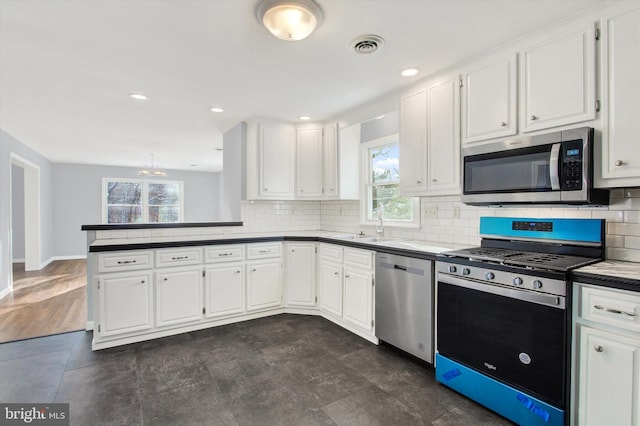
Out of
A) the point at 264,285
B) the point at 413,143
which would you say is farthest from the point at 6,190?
the point at 413,143

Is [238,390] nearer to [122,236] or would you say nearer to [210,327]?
[210,327]

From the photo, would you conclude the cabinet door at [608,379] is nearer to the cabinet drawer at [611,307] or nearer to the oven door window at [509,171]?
the cabinet drawer at [611,307]

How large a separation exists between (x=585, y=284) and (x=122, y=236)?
3.66m

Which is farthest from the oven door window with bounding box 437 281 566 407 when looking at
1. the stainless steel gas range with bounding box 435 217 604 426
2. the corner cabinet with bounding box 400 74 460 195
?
the corner cabinet with bounding box 400 74 460 195

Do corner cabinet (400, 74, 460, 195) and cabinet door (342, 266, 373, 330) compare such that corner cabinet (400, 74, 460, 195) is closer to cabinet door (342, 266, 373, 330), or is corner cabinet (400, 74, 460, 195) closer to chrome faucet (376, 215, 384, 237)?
chrome faucet (376, 215, 384, 237)

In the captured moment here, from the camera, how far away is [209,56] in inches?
94.7

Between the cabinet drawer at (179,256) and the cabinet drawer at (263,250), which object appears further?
the cabinet drawer at (263,250)

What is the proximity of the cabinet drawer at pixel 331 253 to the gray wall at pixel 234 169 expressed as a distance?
123 cm

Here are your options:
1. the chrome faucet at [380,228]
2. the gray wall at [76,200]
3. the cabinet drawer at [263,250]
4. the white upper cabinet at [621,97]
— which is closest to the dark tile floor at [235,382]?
the cabinet drawer at [263,250]

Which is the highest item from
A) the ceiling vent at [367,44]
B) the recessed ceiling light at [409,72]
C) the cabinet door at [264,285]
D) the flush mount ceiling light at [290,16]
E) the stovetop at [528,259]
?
the recessed ceiling light at [409,72]

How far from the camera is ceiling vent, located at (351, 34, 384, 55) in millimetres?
2142

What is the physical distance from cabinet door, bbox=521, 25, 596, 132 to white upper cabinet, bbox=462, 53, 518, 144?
77 mm

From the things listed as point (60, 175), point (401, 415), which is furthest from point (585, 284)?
point (60, 175)

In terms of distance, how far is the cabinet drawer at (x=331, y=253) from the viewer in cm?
334
